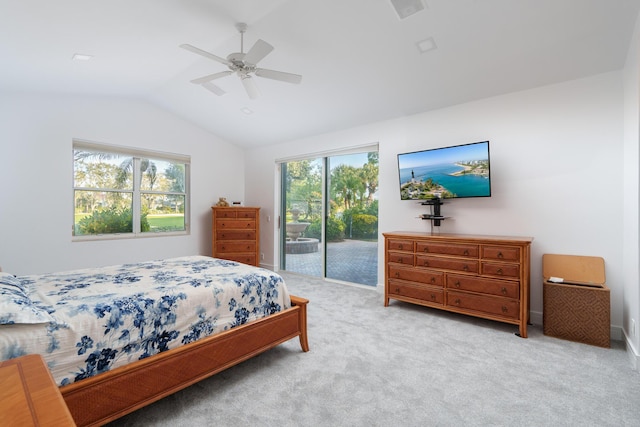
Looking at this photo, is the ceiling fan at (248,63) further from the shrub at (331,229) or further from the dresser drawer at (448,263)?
the shrub at (331,229)

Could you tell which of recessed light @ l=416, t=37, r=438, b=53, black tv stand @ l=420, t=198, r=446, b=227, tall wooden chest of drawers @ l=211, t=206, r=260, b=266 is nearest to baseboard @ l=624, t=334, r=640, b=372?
black tv stand @ l=420, t=198, r=446, b=227

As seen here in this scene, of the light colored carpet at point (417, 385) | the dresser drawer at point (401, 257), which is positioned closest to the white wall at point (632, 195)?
the light colored carpet at point (417, 385)

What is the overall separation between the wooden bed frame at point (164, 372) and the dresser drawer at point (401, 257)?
5.66ft

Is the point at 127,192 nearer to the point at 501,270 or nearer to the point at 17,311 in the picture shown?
the point at 17,311

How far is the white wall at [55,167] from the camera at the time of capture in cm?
388

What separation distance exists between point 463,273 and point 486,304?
366mm

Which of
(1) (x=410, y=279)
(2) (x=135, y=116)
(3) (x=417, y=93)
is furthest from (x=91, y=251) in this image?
(3) (x=417, y=93)

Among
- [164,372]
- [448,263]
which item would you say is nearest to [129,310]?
[164,372]

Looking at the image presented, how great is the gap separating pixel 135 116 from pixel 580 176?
6.01m

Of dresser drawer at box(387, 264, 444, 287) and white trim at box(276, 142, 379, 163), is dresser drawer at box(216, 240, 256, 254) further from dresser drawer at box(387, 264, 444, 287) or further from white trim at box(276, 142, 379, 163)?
dresser drawer at box(387, 264, 444, 287)

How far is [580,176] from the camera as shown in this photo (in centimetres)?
306

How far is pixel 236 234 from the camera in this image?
5.51 meters

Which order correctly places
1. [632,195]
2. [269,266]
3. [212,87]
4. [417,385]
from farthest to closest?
1. [269,266]
2. [212,87]
3. [632,195]
4. [417,385]

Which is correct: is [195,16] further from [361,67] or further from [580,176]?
[580,176]
